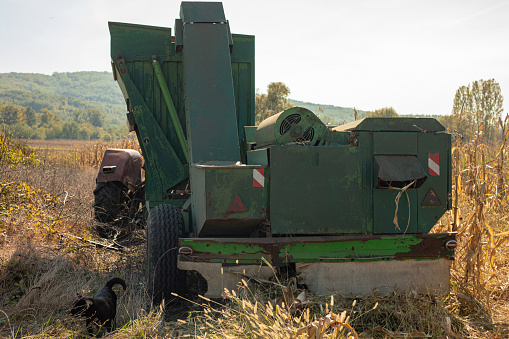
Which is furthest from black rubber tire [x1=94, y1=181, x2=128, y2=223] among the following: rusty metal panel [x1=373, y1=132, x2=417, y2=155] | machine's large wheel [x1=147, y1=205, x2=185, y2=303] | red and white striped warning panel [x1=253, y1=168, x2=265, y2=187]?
rusty metal panel [x1=373, y1=132, x2=417, y2=155]

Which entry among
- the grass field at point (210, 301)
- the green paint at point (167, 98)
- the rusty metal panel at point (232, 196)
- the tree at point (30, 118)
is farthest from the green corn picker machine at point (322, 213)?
the tree at point (30, 118)

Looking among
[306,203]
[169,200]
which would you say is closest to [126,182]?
[169,200]

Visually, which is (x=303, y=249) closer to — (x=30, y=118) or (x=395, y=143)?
(x=395, y=143)

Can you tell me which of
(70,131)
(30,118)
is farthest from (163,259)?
(30,118)

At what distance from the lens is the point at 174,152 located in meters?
5.93

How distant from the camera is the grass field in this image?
3.28 m

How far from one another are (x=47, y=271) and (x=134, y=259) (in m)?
0.93

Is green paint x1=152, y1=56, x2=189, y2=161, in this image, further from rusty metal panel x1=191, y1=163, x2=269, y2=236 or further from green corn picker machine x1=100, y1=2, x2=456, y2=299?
rusty metal panel x1=191, y1=163, x2=269, y2=236

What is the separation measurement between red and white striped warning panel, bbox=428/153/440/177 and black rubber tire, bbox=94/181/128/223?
437 cm

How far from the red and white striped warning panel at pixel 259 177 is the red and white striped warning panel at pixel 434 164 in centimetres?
145

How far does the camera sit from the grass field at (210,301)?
3281mm

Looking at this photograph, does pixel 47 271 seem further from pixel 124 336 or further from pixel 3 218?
pixel 124 336

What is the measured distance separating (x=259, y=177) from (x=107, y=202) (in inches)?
145

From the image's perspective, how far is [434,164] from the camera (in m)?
4.12
